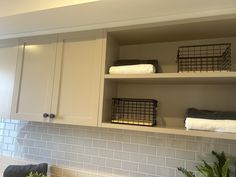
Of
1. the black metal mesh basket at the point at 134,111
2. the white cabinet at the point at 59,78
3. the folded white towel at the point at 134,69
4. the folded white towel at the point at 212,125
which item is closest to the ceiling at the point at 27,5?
the white cabinet at the point at 59,78

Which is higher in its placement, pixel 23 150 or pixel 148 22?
pixel 148 22

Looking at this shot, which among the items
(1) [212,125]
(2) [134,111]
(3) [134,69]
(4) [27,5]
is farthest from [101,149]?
(4) [27,5]

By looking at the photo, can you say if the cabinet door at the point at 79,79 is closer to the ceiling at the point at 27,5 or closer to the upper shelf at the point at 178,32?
the upper shelf at the point at 178,32

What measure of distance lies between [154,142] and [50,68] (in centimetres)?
93

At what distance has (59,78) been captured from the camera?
1499mm

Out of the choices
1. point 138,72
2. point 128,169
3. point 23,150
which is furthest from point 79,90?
point 23,150

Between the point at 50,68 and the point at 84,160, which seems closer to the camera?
the point at 50,68

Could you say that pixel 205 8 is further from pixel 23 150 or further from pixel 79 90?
pixel 23 150

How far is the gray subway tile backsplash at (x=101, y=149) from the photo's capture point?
1.43m

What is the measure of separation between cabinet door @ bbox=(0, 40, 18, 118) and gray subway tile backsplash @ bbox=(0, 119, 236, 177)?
1.17ft

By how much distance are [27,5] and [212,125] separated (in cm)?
128

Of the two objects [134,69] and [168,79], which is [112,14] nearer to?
[134,69]

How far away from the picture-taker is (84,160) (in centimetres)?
170

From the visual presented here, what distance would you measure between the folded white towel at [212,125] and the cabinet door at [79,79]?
59 centimetres
